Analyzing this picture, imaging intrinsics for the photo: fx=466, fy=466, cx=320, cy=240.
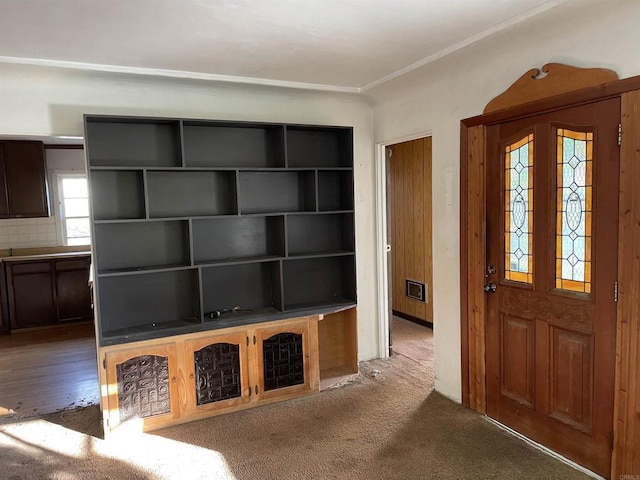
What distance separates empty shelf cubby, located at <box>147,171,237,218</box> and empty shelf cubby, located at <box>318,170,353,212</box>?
78 cm

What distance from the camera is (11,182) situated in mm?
5688

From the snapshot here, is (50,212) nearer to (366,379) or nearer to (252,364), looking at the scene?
(252,364)

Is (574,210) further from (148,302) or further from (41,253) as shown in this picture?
(41,253)

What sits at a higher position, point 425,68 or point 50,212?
point 425,68

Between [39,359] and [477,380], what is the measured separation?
13.5 ft

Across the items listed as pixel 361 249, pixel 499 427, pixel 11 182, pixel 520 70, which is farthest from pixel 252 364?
pixel 11 182

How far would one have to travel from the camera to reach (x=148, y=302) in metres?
3.37

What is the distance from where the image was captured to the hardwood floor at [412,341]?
4387 mm

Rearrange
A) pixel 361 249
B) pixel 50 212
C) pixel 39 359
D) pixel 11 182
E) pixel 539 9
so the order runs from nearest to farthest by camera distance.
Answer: pixel 539 9, pixel 361 249, pixel 39 359, pixel 11 182, pixel 50 212

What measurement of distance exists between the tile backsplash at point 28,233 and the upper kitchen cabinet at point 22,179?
418 millimetres

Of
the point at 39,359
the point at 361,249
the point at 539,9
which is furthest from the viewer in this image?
the point at 39,359

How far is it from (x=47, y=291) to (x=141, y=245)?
10.5 ft

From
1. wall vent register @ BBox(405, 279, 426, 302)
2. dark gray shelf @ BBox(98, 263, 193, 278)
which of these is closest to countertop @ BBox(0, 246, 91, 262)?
dark gray shelf @ BBox(98, 263, 193, 278)

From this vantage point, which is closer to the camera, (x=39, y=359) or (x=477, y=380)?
(x=477, y=380)
